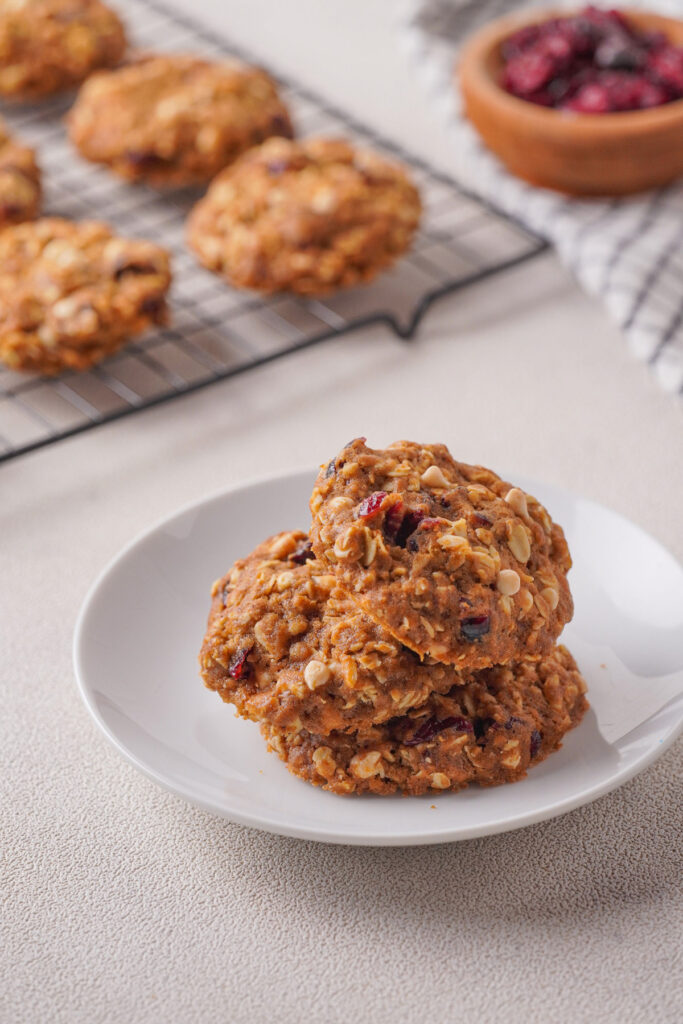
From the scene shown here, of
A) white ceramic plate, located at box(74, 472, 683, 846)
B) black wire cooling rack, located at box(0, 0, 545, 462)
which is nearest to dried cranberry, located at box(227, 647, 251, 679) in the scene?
white ceramic plate, located at box(74, 472, 683, 846)

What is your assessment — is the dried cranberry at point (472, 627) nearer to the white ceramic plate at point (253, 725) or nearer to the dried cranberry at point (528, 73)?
the white ceramic plate at point (253, 725)

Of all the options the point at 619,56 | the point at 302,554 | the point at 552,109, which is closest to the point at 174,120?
the point at 552,109

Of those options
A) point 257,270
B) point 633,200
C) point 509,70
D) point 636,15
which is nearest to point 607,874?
point 257,270

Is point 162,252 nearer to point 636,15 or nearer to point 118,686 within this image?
point 118,686

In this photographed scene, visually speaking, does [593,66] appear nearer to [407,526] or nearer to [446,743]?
[407,526]

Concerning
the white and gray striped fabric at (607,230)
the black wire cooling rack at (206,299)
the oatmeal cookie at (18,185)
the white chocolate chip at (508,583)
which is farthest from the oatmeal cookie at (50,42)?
the white chocolate chip at (508,583)

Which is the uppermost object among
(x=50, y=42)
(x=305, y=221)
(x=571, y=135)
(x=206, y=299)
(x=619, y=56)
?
(x=619, y=56)
